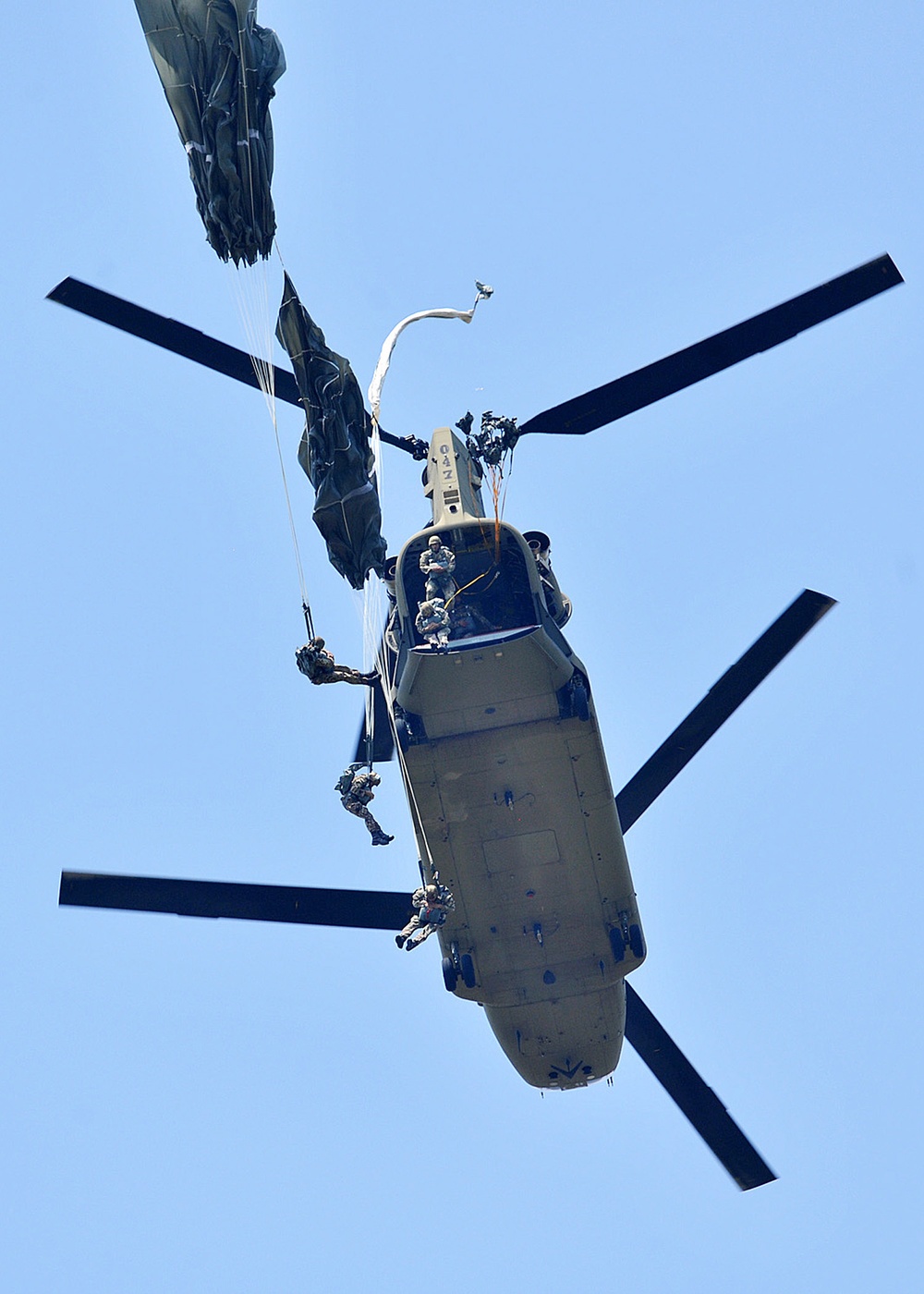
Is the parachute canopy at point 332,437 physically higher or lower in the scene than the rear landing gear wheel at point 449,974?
higher

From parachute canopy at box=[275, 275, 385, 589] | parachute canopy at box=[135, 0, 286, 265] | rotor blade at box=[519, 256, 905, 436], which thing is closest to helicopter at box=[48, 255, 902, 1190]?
rotor blade at box=[519, 256, 905, 436]

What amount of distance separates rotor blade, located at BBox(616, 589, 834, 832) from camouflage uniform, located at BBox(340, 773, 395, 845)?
11.1 feet

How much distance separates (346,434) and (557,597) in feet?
10.5

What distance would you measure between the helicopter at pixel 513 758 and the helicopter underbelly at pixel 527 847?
2 cm

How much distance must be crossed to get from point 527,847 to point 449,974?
225 centimetres

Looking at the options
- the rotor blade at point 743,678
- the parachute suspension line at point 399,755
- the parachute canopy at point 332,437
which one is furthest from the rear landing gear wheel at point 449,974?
the parachute canopy at point 332,437

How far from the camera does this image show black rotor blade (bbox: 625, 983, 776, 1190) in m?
21.4

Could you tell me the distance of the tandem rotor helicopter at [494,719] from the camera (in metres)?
17.2

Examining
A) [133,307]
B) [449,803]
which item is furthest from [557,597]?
[133,307]

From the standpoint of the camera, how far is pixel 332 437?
17.0 metres

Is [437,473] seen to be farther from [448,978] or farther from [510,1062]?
[510,1062]

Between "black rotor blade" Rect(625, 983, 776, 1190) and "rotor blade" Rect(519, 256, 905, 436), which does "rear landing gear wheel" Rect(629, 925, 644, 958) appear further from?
"rotor blade" Rect(519, 256, 905, 436)

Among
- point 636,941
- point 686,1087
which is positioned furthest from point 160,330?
point 686,1087

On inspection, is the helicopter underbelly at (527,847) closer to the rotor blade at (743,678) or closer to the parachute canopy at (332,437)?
the rotor blade at (743,678)
